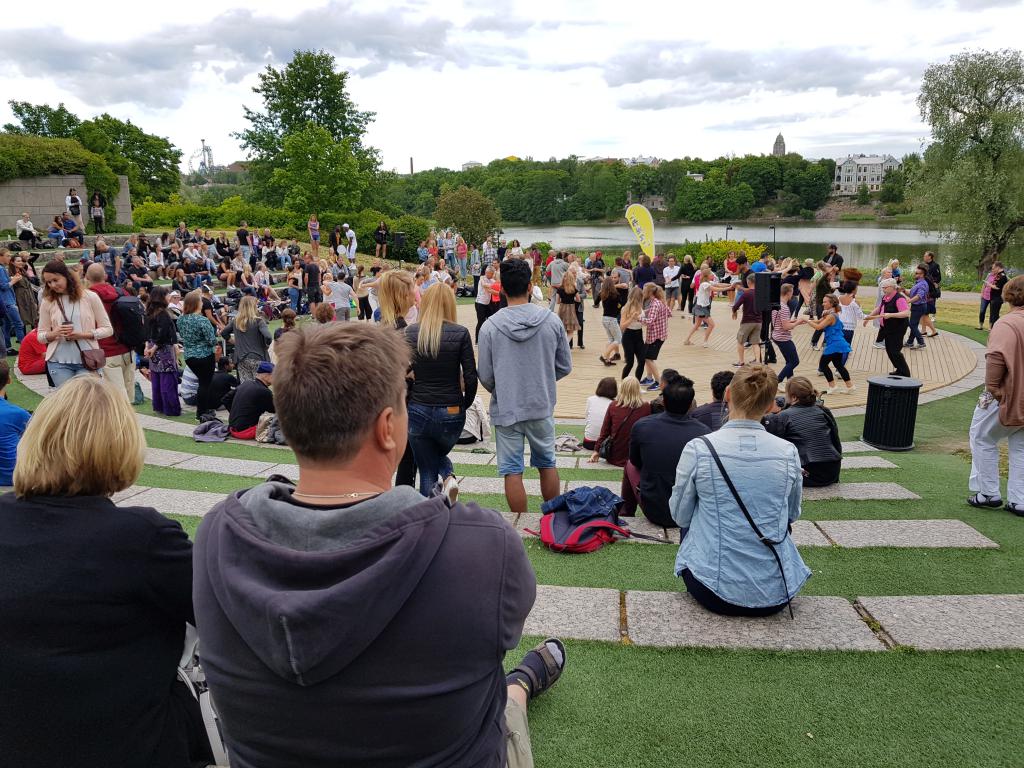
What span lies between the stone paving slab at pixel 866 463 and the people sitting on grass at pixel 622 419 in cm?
250

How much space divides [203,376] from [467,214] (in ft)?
96.8

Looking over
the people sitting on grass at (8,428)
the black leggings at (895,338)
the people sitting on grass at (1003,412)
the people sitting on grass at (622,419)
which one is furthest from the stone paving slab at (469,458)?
the black leggings at (895,338)

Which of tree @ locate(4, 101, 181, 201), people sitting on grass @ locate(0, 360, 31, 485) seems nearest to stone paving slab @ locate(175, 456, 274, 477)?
people sitting on grass @ locate(0, 360, 31, 485)

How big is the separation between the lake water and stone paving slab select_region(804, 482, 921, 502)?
31122 mm

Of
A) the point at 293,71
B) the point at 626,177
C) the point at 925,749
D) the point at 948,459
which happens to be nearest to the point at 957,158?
the point at 948,459

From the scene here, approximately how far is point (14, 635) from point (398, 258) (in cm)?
3397

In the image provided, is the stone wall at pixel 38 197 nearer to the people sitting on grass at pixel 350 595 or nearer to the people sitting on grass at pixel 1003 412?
the people sitting on grass at pixel 1003 412

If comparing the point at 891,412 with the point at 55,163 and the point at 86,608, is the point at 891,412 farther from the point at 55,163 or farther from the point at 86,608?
the point at 55,163

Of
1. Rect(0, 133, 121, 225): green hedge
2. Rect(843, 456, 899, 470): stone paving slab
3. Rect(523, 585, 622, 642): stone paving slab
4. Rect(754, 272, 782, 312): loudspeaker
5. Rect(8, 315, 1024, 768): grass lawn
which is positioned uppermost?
Rect(0, 133, 121, 225): green hedge

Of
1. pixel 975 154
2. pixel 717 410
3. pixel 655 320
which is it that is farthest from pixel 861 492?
pixel 975 154

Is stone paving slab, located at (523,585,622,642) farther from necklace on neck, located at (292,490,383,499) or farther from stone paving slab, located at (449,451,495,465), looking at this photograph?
stone paving slab, located at (449,451,495,465)

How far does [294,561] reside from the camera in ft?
4.77

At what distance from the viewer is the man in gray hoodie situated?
5266 mm

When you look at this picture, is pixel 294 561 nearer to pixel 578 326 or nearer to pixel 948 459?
pixel 948 459
